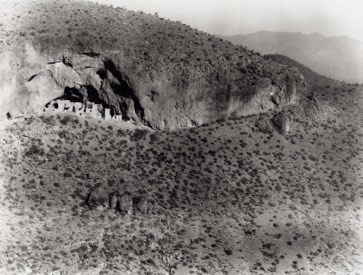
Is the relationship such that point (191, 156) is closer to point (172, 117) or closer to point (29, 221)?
point (172, 117)

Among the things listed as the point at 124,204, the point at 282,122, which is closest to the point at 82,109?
the point at 124,204

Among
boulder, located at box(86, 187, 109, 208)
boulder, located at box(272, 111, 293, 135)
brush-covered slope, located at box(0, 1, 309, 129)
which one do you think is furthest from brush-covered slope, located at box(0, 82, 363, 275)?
brush-covered slope, located at box(0, 1, 309, 129)

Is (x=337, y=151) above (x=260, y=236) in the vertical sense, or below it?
above

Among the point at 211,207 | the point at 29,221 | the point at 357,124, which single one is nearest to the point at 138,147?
the point at 211,207

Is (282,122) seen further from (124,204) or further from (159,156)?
(124,204)

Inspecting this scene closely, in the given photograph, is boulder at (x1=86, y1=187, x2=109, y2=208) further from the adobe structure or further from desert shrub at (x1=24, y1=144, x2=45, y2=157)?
the adobe structure
